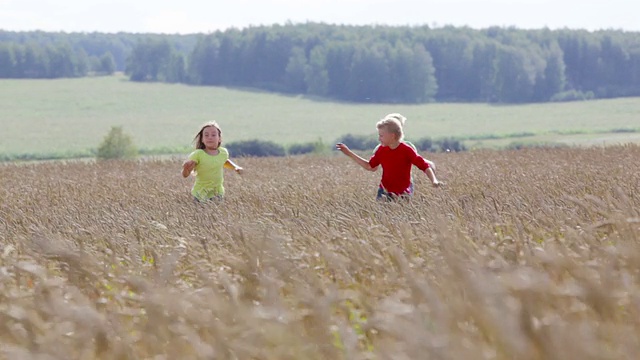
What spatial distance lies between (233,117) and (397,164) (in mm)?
78035

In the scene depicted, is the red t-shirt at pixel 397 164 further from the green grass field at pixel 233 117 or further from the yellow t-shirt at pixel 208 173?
the green grass field at pixel 233 117

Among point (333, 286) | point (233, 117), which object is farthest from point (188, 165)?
point (233, 117)

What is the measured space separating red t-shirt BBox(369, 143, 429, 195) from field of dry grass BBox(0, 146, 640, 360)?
3.42 feet

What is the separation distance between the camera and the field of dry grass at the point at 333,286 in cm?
308

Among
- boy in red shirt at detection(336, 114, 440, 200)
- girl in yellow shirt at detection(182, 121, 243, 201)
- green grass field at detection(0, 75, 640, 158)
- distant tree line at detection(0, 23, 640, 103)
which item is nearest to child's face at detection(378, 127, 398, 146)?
boy in red shirt at detection(336, 114, 440, 200)

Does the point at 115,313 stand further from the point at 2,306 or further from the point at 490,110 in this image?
the point at 490,110

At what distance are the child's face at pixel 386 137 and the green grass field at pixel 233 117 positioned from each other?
47.0 meters

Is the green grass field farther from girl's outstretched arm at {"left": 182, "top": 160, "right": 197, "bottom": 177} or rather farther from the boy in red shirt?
the boy in red shirt

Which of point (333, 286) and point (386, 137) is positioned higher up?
point (333, 286)

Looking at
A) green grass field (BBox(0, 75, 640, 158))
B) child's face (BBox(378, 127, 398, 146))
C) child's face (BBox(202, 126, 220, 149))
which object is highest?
child's face (BBox(378, 127, 398, 146))

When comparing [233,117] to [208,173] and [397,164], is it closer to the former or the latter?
[208,173]

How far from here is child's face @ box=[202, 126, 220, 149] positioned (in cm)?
1098

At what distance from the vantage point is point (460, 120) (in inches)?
3324

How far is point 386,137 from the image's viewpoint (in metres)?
9.92
